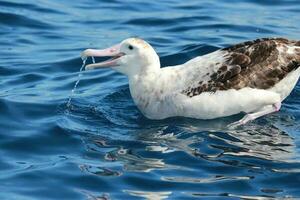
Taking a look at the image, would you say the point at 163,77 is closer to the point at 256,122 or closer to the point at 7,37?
the point at 256,122

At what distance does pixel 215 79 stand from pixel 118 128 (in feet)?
4.26

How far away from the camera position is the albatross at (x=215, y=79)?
1127 centimetres

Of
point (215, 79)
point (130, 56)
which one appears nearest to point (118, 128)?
point (130, 56)

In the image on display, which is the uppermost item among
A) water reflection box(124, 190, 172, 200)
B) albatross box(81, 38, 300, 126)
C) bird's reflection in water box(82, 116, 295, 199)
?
albatross box(81, 38, 300, 126)

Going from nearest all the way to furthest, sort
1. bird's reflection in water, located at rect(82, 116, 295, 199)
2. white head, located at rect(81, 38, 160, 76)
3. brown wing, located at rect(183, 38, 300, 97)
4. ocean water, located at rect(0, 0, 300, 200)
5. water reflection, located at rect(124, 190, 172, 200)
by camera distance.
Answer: water reflection, located at rect(124, 190, 172, 200)
ocean water, located at rect(0, 0, 300, 200)
bird's reflection in water, located at rect(82, 116, 295, 199)
brown wing, located at rect(183, 38, 300, 97)
white head, located at rect(81, 38, 160, 76)

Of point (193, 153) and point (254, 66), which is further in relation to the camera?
point (254, 66)

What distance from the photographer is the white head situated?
1148cm

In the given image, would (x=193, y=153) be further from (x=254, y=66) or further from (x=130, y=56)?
(x=130, y=56)

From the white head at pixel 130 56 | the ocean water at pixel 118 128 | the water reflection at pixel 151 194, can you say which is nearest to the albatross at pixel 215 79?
the white head at pixel 130 56

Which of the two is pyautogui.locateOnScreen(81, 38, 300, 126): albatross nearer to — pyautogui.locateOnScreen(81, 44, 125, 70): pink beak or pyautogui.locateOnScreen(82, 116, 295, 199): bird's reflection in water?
pyautogui.locateOnScreen(81, 44, 125, 70): pink beak

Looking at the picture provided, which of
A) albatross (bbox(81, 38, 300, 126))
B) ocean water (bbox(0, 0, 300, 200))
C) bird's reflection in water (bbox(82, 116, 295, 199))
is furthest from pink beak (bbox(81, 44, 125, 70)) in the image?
bird's reflection in water (bbox(82, 116, 295, 199))

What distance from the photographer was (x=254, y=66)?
37.3 feet

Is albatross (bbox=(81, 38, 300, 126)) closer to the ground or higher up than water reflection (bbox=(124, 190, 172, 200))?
higher up

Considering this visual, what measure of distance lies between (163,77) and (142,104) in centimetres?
45
